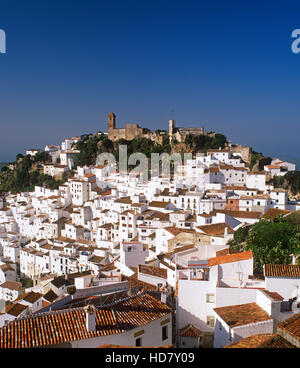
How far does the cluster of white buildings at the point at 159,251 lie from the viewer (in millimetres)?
7996

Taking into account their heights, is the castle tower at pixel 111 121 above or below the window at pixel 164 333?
above

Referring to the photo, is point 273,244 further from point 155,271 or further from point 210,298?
point 210,298

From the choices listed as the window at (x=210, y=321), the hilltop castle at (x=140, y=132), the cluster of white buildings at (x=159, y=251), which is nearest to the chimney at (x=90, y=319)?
the cluster of white buildings at (x=159, y=251)

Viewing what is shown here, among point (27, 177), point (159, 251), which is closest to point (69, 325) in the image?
point (159, 251)

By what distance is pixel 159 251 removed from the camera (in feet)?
62.9

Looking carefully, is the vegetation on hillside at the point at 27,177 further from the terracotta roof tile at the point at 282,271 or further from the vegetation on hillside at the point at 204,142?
the terracotta roof tile at the point at 282,271

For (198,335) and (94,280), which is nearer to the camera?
(198,335)

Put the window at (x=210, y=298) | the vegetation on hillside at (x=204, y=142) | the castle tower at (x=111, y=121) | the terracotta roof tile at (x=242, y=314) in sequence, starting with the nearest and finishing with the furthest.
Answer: the terracotta roof tile at (x=242, y=314), the window at (x=210, y=298), the vegetation on hillside at (x=204, y=142), the castle tower at (x=111, y=121)

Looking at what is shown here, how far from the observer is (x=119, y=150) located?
4519cm

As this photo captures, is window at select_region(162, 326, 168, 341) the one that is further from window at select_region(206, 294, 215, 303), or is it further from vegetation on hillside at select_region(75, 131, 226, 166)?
vegetation on hillside at select_region(75, 131, 226, 166)
